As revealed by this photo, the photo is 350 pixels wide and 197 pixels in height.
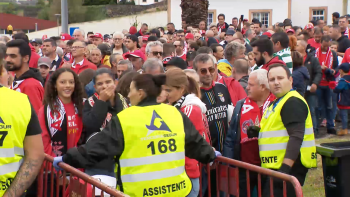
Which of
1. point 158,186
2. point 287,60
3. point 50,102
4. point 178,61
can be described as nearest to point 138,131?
point 158,186

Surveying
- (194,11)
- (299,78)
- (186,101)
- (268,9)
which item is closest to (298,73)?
(299,78)

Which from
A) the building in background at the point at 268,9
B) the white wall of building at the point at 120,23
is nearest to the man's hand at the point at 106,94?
the building in background at the point at 268,9

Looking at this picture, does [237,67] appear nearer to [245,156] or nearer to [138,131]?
[245,156]

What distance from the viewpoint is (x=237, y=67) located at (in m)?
7.61

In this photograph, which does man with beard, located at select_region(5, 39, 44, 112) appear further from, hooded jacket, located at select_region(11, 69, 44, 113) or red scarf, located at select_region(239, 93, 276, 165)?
red scarf, located at select_region(239, 93, 276, 165)

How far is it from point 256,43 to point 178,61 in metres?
1.33

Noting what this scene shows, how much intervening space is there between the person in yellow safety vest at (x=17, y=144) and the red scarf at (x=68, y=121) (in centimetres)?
144

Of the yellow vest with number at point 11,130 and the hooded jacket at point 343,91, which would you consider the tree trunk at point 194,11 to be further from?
the yellow vest with number at point 11,130

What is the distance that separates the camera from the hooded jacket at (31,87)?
6078 millimetres

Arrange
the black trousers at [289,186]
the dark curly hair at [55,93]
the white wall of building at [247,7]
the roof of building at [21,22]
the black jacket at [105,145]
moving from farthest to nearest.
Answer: the roof of building at [21,22] → the white wall of building at [247,7] → the dark curly hair at [55,93] → the black trousers at [289,186] → the black jacket at [105,145]

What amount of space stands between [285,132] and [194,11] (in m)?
17.0

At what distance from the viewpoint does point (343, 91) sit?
11094mm

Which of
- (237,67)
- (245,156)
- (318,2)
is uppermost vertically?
(318,2)

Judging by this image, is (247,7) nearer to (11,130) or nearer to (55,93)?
(55,93)
